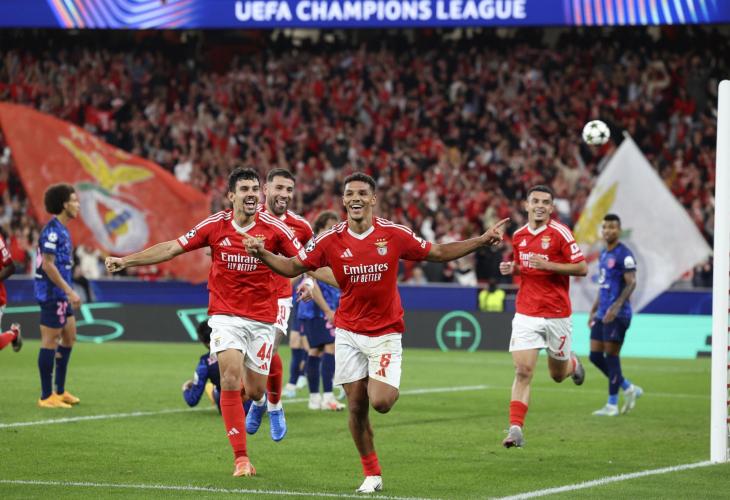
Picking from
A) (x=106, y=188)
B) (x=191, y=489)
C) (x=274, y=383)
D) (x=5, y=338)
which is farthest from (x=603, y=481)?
(x=106, y=188)

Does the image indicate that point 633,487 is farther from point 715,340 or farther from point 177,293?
point 177,293

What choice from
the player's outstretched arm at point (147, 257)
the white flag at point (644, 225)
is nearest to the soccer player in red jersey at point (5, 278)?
the player's outstretched arm at point (147, 257)

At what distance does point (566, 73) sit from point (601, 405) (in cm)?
1903

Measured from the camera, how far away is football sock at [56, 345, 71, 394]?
14.6 metres

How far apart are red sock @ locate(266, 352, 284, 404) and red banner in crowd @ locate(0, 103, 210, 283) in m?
15.7

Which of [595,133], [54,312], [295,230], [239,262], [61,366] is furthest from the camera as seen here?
[595,133]

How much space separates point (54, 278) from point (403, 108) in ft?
69.0

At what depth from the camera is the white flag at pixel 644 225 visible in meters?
23.6

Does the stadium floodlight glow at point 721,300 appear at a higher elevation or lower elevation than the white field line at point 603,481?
higher

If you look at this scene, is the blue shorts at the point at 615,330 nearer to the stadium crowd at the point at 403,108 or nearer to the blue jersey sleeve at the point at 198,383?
the blue jersey sleeve at the point at 198,383

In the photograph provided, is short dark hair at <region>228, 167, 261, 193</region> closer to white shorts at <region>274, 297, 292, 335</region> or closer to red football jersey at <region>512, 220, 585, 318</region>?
white shorts at <region>274, 297, 292, 335</region>

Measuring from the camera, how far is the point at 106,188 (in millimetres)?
28641

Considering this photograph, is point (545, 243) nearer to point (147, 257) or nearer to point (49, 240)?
point (147, 257)

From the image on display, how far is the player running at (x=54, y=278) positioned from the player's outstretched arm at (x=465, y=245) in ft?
19.7
